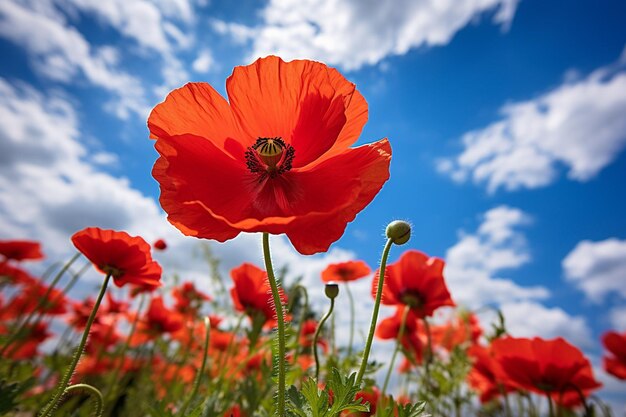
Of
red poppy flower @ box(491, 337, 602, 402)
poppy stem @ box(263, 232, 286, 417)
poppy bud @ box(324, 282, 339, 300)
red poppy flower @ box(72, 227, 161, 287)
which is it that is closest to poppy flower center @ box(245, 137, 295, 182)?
poppy stem @ box(263, 232, 286, 417)

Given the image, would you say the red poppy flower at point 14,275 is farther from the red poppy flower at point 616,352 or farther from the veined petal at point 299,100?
the red poppy flower at point 616,352

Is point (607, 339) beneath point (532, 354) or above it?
above

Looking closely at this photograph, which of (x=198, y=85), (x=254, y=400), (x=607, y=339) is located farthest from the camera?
(x=607, y=339)

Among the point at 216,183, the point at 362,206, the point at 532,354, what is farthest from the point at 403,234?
the point at 532,354

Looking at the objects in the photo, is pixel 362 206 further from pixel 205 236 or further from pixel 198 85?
pixel 198 85

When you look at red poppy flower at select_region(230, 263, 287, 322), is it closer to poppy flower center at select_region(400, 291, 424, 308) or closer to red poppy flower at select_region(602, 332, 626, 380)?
poppy flower center at select_region(400, 291, 424, 308)

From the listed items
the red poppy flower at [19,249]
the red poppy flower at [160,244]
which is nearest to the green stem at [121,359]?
the red poppy flower at [160,244]
